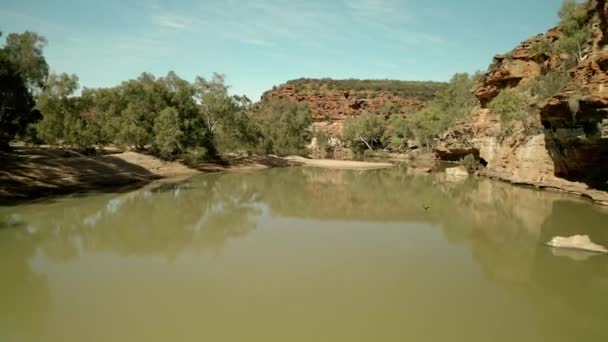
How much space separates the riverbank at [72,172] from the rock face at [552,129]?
26.8 m

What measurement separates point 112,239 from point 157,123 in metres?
23.8

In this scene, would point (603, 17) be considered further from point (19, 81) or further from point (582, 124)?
point (19, 81)

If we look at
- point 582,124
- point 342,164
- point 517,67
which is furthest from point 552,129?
point 342,164

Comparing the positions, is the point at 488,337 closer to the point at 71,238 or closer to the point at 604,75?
the point at 71,238

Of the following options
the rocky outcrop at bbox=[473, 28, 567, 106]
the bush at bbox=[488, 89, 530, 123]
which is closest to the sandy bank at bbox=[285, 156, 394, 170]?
the rocky outcrop at bbox=[473, 28, 567, 106]

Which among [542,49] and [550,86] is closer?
[550,86]

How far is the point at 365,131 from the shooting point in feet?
230

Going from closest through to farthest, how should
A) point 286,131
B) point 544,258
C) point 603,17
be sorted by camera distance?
point 544,258 → point 603,17 → point 286,131

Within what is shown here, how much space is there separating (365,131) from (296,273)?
61.0 meters

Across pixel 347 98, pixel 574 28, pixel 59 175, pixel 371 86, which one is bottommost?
pixel 59 175

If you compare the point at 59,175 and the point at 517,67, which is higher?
the point at 517,67

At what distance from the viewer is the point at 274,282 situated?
9.97 meters

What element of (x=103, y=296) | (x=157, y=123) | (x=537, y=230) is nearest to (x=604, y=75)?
(x=537, y=230)

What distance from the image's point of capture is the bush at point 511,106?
3156cm
